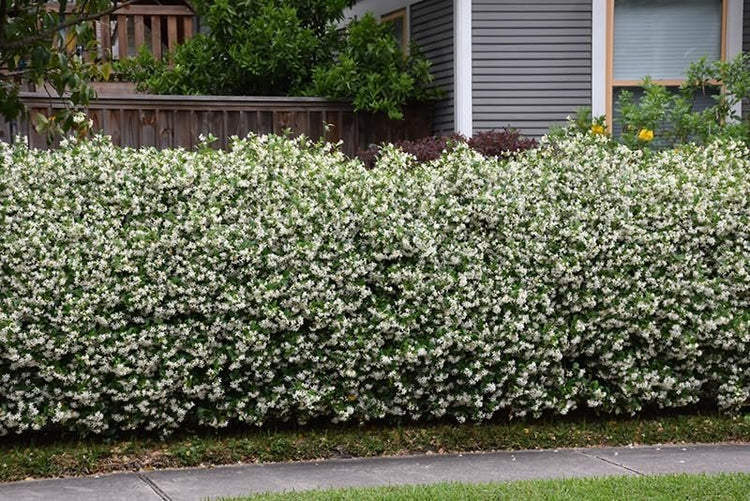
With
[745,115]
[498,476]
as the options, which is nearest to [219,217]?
[498,476]

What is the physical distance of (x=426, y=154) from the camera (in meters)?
9.81

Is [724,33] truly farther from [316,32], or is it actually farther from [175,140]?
[175,140]

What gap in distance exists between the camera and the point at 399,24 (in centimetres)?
1272

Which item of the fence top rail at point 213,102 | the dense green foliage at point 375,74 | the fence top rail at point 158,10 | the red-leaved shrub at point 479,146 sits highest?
the fence top rail at point 158,10

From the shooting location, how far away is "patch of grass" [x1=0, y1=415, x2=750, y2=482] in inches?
239

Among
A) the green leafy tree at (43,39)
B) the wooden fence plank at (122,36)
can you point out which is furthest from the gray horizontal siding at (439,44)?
the green leafy tree at (43,39)

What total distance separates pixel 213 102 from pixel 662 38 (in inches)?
184

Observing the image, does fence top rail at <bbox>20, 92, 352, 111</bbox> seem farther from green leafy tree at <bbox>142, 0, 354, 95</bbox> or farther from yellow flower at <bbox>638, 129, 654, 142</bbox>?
yellow flower at <bbox>638, 129, 654, 142</bbox>

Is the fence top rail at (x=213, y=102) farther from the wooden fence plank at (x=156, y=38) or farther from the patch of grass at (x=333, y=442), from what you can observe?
the patch of grass at (x=333, y=442)

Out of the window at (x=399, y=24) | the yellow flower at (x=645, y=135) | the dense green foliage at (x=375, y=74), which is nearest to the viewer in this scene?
the yellow flower at (x=645, y=135)

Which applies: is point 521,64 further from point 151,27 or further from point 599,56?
point 151,27

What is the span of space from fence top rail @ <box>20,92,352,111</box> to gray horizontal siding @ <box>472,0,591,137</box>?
152 cm

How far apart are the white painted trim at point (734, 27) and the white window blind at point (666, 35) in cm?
12

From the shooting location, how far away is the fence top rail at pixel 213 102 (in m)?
11.1
